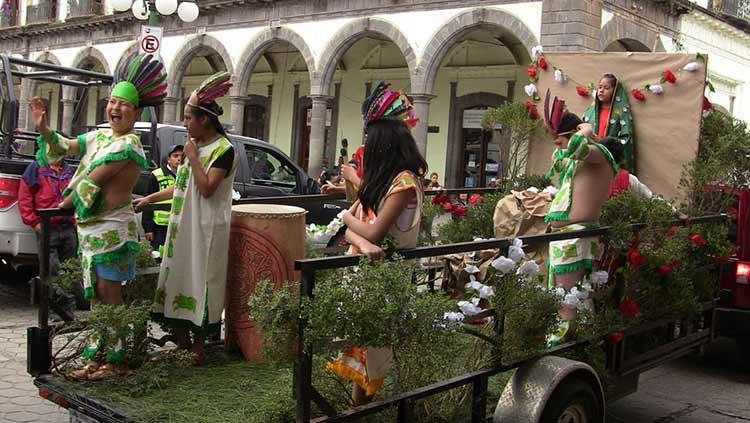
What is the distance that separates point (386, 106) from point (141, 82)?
5.14 feet

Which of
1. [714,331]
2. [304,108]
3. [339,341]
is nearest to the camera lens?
[339,341]

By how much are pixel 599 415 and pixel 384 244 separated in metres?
1.65

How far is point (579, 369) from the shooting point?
403 cm

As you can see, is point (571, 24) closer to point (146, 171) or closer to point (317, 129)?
point (317, 129)

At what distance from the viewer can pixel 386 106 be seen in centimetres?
371

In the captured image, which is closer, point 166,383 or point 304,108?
point 166,383

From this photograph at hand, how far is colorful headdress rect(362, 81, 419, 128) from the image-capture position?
3.71 metres

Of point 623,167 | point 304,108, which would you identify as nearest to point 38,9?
point 304,108

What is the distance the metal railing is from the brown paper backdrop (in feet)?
82.5

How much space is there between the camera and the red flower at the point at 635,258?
4727mm

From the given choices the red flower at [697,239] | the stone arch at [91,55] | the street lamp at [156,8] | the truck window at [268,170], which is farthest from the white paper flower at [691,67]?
the stone arch at [91,55]

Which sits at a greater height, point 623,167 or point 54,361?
point 623,167

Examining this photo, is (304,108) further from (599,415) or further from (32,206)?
(599,415)

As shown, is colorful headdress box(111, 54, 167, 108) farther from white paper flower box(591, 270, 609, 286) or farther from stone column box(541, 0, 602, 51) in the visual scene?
stone column box(541, 0, 602, 51)
